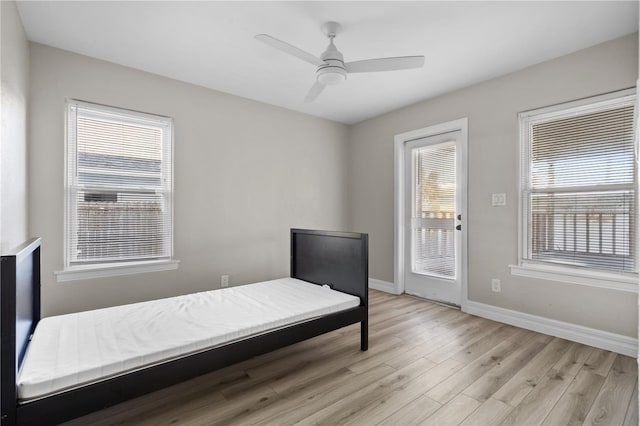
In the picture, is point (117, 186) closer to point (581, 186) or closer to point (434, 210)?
point (434, 210)

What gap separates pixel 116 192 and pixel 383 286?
328 cm

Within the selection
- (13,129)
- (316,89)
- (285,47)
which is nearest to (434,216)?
(316,89)

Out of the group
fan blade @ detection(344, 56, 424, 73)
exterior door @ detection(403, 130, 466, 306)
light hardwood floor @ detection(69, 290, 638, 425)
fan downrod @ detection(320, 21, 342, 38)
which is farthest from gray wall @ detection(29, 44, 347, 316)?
fan blade @ detection(344, 56, 424, 73)

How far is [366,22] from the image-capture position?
223 centimetres

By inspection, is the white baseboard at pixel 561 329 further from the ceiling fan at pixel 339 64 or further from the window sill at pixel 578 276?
Answer: the ceiling fan at pixel 339 64

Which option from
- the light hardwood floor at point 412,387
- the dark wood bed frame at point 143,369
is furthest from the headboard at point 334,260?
the light hardwood floor at point 412,387

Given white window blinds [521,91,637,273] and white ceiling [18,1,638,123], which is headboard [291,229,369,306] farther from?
white window blinds [521,91,637,273]

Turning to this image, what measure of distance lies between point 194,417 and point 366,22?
2.69 meters

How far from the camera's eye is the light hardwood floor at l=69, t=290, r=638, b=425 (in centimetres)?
167

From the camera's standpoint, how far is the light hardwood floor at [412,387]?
5.47 ft

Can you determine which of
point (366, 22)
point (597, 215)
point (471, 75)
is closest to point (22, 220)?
point (366, 22)

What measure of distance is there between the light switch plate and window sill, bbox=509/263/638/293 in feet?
2.00

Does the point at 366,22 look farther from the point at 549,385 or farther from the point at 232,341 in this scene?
the point at 549,385

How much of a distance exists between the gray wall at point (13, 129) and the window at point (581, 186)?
3904mm
